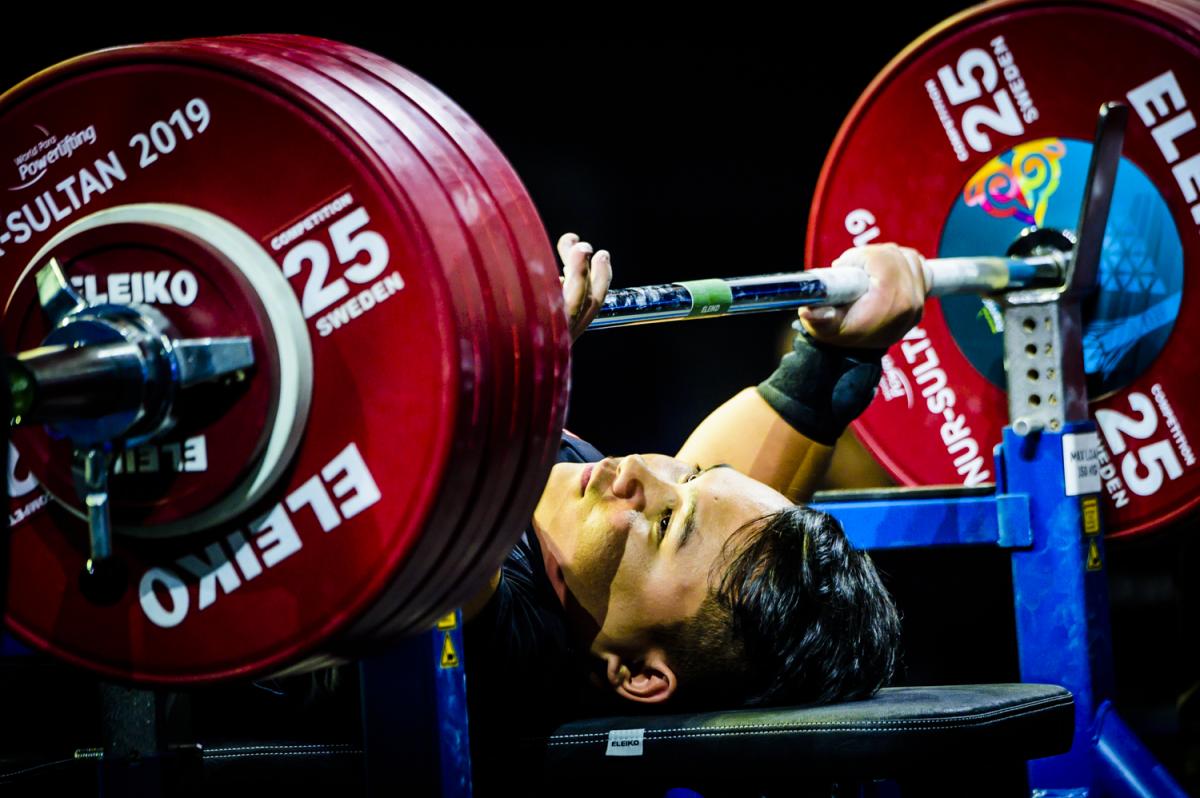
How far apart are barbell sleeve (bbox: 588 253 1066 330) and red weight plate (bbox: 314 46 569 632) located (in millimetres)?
433

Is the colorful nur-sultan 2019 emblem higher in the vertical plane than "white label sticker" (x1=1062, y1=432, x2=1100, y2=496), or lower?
higher

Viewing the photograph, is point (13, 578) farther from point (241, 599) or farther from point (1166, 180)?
point (1166, 180)

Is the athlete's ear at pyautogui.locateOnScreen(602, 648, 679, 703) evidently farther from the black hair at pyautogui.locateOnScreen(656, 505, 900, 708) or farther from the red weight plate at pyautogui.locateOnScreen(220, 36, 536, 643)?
the red weight plate at pyautogui.locateOnScreen(220, 36, 536, 643)

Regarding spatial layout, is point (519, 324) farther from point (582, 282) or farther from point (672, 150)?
point (672, 150)

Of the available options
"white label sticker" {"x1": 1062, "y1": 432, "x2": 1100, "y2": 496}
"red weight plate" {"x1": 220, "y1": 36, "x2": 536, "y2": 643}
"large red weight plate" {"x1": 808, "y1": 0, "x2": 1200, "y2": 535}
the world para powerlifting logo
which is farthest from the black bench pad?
the world para powerlifting logo

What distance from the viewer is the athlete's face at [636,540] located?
188 centimetres

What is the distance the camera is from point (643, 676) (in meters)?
1.92

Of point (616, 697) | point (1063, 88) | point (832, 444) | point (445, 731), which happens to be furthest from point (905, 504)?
point (445, 731)

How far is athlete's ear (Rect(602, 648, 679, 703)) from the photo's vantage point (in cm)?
190

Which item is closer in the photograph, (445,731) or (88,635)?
(88,635)

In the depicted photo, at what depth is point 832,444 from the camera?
2.33m

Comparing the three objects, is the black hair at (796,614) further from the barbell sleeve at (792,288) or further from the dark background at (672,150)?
the dark background at (672,150)

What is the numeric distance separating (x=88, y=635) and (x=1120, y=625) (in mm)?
4320

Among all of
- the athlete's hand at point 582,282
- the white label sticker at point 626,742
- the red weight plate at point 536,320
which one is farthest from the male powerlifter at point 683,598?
the red weight plate at point 536,320
